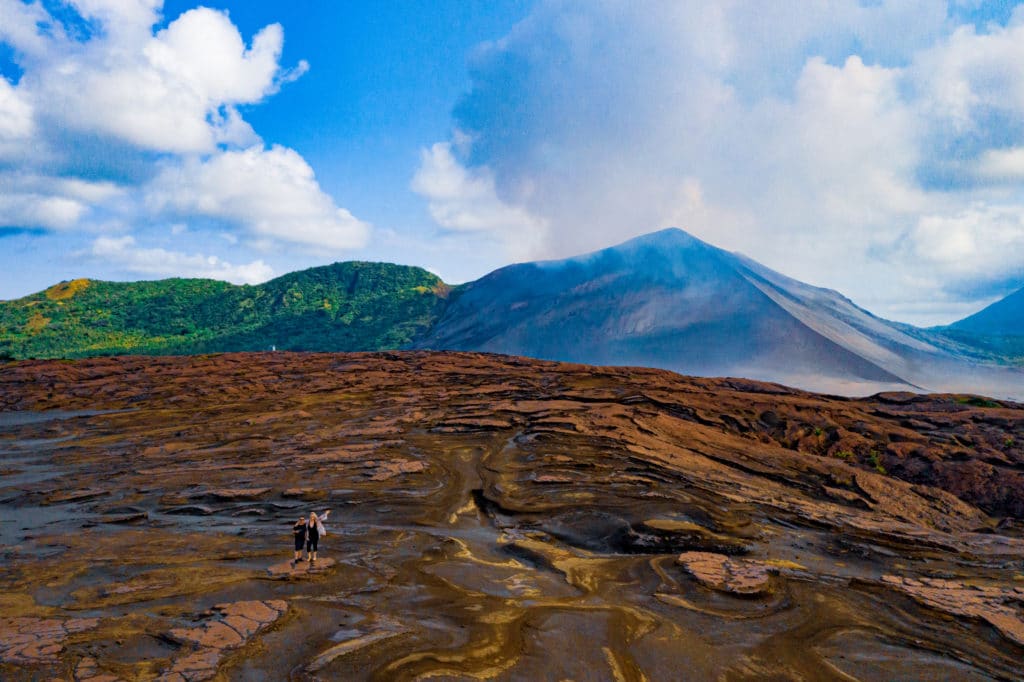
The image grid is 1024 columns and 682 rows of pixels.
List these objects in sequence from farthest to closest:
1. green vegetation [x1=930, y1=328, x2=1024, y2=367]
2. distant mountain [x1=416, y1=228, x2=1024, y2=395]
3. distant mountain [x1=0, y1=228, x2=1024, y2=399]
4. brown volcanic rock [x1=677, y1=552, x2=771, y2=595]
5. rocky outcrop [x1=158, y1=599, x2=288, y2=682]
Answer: green vegetation [x1=930, y1=328, x2=1024, y2=367] → distant mountain [x1=0, y1=228, x2=1024, y2=399] → distant mountain [x1=416, y1=228, x2=1024, y2=395] → brown volcanic rock [x1=677, y1=552, x2=771, y2=595] → rocky outcrop [x1=158, y1=599, x2=288, y2=682]

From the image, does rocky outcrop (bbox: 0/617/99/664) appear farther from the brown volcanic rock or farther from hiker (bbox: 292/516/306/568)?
the brown volcanic rock

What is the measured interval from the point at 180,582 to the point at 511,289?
3568 inches

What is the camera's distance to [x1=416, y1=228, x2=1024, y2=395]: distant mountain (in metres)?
58.7

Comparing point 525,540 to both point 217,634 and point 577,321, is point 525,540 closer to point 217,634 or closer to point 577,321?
point 217,634

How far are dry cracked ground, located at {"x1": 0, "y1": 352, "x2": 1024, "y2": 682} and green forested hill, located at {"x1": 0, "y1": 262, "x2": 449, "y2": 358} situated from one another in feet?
244

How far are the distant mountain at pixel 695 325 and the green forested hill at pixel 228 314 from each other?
1786 cm

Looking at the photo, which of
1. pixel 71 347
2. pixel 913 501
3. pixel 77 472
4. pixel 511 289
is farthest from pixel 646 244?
pixel 71 347

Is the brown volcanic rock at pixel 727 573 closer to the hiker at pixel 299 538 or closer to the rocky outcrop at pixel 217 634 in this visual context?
the rocky outcrop at pixel 217 634

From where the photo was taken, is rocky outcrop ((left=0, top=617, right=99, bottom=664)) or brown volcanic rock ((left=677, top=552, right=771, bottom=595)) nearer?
rocky outcrop ((left=0, top=617, right=99, bottom=664))

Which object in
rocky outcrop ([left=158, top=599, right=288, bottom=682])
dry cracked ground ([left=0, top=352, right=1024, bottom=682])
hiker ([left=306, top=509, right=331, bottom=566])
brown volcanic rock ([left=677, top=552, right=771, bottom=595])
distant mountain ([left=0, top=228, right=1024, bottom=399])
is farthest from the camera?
distant mountain ([left=0, top=228, right=1024, bottom=399])

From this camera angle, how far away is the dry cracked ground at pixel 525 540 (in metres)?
7.98

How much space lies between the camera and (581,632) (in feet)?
28.3

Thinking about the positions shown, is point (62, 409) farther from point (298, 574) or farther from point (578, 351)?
point (578, 351)

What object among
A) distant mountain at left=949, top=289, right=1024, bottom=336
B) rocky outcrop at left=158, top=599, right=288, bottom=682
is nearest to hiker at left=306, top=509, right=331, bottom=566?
rocky outcrop at left=158, top=599, right=288, bottom=682
